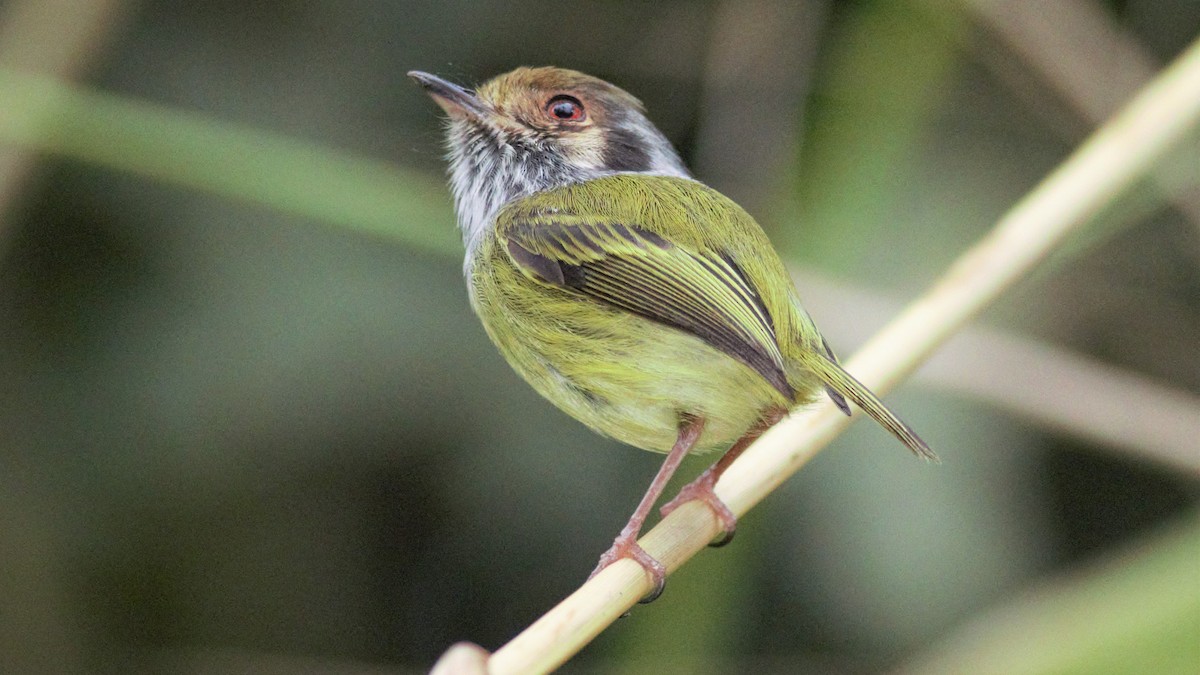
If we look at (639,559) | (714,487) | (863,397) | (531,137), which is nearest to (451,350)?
(531,137)

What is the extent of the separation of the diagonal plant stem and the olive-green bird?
58 mm

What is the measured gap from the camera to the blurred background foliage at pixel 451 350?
2662 mm

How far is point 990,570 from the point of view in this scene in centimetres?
265

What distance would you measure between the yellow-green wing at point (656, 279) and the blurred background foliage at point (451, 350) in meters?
0.62

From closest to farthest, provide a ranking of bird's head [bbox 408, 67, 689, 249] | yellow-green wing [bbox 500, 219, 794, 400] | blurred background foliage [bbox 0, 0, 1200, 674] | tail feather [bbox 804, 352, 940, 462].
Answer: tail feather [bbox 804, 352, 940, 462], yellow-green wing [bbox 500, 219, 794, 400], bird's head [bbox 408, 67, 689, 249], blurred background foliage [bbox 0, 0, 1200, 674]

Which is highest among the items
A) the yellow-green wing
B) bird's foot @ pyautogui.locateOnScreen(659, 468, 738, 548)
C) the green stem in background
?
the green stem in background

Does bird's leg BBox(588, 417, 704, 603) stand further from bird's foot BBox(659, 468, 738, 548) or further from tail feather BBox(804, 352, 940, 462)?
tail feather BBox(804, 352, 940, 462)

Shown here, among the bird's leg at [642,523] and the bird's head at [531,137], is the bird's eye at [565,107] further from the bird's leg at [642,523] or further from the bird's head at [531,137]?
the bird's leg at [642,523]

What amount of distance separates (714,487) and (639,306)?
0.37 metres

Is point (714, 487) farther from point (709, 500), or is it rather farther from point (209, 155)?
point (209, 155)

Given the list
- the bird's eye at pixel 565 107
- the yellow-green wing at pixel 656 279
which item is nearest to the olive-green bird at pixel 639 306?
the yellow-green wing at pixel 656 279

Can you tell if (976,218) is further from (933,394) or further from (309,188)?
(309,188)

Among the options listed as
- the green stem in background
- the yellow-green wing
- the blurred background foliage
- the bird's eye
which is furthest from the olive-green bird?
the blurred background foliage

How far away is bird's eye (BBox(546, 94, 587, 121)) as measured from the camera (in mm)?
2502
